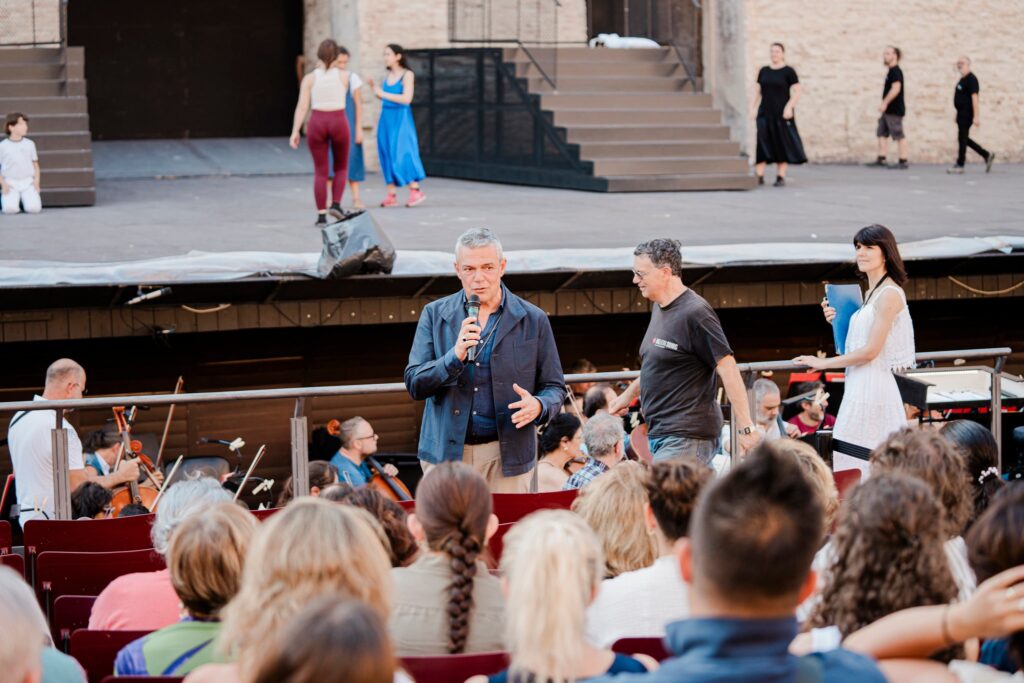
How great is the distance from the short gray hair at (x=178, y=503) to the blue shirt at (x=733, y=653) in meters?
2.27

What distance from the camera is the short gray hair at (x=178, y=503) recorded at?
4.42 meters

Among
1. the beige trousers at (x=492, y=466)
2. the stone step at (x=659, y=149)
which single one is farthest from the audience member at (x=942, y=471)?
the stone step at (x=659, y=149)

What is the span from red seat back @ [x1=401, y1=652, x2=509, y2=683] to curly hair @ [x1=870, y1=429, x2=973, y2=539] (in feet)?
4.56

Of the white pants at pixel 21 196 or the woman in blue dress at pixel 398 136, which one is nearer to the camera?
the white pants at pixel 21 196

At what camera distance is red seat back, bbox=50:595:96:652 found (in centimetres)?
471

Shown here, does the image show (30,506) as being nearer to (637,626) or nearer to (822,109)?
(637,626)

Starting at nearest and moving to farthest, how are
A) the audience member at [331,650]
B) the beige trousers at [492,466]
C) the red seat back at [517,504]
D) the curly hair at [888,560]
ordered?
the audience member at [331,650], the curly hair at [888,560], the red seat back at [517,504], the beige trousers at [492,466]

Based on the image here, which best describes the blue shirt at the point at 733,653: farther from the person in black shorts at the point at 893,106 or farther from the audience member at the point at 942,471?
the person in black shorts at the point at 893,106

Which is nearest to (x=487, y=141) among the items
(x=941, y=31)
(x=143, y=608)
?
(x=941, y=31)

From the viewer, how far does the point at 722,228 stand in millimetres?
12695

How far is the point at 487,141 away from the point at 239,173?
11.6 ft

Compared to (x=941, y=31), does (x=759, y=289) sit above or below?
below

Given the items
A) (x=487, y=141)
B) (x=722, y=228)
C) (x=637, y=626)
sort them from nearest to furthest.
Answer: (x=637, y=626) → (x=722, y=228) → (x=487, y=141)

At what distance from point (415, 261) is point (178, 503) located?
5.90m
